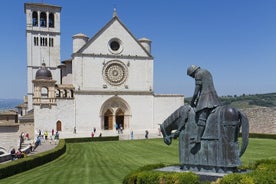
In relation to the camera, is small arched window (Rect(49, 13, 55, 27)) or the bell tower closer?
the bell tower

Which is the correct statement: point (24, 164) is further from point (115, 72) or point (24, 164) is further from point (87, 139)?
point (115, 72)

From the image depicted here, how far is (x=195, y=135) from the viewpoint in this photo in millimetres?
11125

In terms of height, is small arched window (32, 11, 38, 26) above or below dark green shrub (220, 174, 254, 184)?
above

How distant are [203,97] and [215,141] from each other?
1.31 meters


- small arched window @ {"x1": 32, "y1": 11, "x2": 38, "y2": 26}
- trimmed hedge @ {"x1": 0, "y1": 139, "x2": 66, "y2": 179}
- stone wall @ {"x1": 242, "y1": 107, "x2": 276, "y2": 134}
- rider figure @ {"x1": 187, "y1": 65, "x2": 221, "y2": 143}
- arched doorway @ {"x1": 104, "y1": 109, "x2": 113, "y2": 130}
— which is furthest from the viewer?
small arched window @ {"x1": 32, "y1": 11, "x2": 38, "y2": 26}

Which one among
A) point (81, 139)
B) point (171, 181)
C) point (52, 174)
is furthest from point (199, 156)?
point (81, 139)

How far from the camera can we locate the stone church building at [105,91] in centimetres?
5347

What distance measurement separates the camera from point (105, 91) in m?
56.9

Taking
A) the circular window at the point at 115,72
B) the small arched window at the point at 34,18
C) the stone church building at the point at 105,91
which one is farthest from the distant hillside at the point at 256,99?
the circular window at the point at 115,72

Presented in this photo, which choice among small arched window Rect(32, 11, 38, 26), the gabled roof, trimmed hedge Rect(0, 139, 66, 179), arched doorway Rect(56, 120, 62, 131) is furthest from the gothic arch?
trimmed hedge Rect(0, 139, 66, 179)

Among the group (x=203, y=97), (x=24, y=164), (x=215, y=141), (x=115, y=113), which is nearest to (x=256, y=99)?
(x=115, y=113)

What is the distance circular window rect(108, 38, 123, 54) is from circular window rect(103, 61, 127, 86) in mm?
1652

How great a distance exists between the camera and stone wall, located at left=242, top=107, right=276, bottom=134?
48.3 m

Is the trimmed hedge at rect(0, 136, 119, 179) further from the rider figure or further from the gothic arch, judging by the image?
the gothic arch
